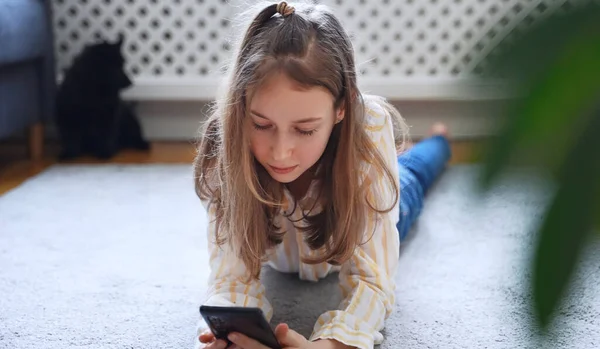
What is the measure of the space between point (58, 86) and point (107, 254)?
111 centimetres

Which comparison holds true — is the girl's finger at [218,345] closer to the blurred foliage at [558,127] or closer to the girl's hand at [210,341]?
the girl's hand at [210,341]

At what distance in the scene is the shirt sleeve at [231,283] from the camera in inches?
38.9

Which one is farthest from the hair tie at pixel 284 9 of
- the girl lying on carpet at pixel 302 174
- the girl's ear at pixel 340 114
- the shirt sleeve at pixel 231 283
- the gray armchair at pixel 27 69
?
the gray armchair at pixel 27 69

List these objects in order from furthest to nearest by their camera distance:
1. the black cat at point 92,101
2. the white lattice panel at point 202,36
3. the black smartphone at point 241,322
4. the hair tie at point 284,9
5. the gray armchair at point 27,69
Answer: the white lattice panel at point 202,36, the black cat at point 92,101, the gray armchair at point 27,69, the hair tie at point 284,9, the black smartphone at point 241,322

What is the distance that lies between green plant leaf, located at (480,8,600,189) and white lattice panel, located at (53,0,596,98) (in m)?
2.13

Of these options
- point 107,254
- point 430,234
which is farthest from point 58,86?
point 430,234

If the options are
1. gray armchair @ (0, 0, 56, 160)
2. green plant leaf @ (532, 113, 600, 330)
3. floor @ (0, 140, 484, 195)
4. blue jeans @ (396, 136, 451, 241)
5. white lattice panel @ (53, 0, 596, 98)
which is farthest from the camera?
white lattice panel @ (53, 0, 596, 98)

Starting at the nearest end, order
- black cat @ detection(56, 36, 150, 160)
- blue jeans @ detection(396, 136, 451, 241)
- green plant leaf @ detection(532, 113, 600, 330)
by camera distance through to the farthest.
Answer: green plant leaf @ detection(532, 113, 600, 330) < blue jeans @ detection(396, 136, 451, 241) < black cat @ detection(56, 36, 150, 160)

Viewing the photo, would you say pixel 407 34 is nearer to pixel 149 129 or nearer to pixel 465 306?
pixel 149 129

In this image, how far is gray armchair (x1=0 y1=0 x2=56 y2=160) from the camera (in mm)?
1886

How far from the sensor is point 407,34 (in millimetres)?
2307

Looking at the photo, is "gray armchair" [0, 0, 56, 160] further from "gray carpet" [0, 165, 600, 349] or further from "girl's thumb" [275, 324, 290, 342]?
"girl's thumb" [275, 324, 290, 342]

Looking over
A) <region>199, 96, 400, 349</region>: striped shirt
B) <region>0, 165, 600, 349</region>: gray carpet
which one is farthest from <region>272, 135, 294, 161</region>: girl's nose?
<region>0, 165, 600, 349</region>: gray carpet

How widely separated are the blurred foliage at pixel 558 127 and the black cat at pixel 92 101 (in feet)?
6.90
